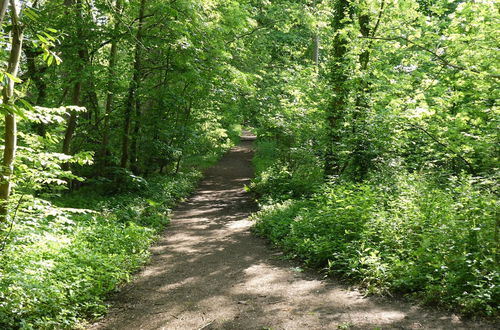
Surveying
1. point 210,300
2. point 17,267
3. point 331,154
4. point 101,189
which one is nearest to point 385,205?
point 331,154

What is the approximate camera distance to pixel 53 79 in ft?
34.6

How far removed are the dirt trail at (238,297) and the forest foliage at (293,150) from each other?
375mm

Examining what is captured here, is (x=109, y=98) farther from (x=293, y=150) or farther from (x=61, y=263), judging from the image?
(x=61, y=263)

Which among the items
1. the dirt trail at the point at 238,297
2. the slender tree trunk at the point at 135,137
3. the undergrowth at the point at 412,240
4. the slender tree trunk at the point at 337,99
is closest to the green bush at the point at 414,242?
the undergrowth at the point at 412,240

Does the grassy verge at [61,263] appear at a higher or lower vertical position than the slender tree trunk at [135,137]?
lower

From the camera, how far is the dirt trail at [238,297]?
4.47 meters

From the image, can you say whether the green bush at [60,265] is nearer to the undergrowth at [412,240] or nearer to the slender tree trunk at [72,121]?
the slender tree trunk at [72,121]

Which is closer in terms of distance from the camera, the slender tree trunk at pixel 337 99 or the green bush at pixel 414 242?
the green bush at pixel 414 242

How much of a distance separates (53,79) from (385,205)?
32.9ft

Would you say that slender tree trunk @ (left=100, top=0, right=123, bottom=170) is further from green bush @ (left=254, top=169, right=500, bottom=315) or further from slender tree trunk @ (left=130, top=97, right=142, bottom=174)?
green bush @ (left=254, top=169, right=500, bottom=315)

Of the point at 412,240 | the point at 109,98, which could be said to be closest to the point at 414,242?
Answer: the point at 412,240

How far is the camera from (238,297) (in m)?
Answer: 5.57

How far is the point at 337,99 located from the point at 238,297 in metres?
6.79

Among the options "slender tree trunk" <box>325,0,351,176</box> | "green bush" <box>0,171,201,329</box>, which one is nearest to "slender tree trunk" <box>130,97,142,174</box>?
"green bush" <box>0,171,201,329</box>
